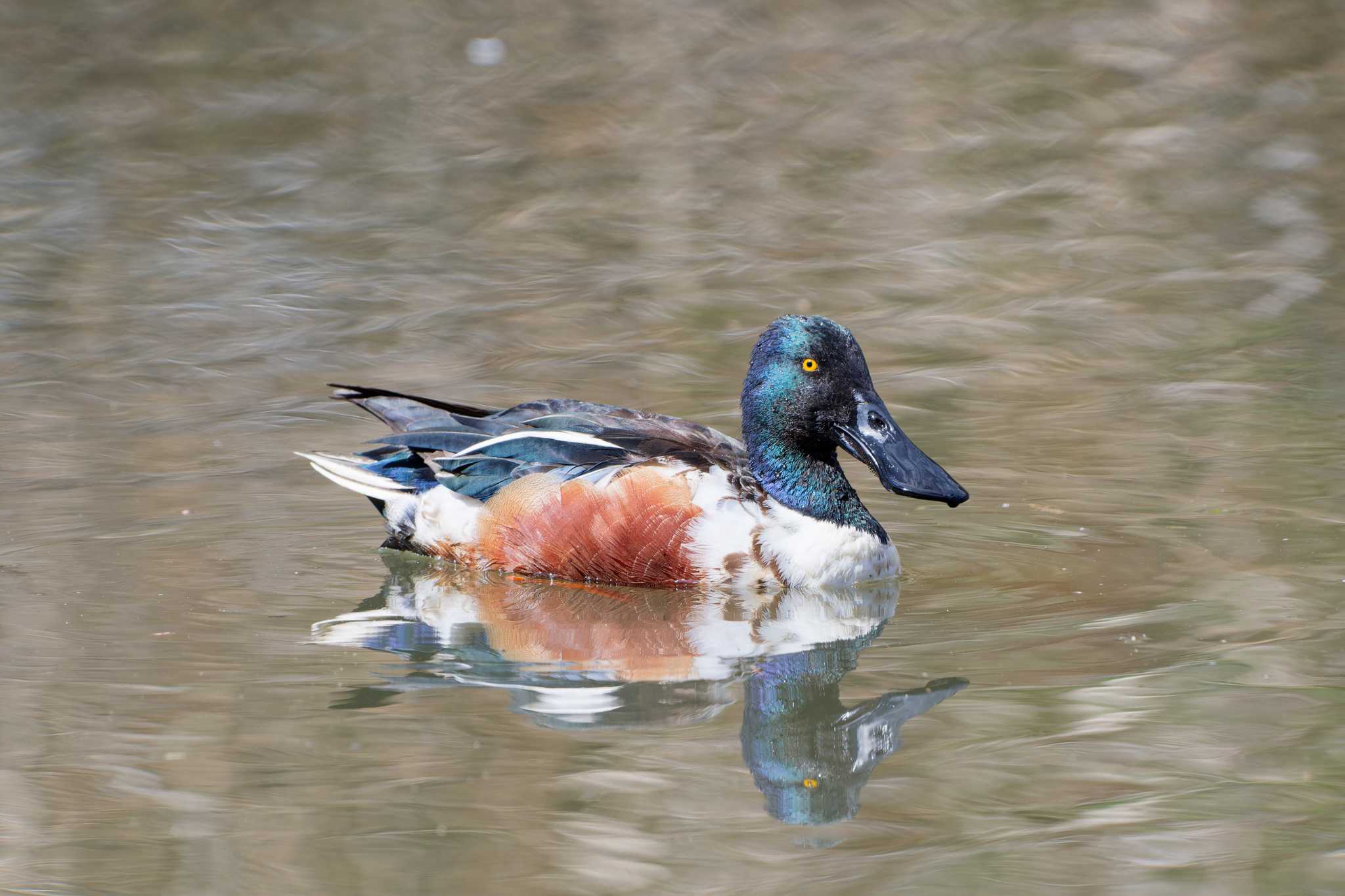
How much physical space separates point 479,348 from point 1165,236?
5.01m

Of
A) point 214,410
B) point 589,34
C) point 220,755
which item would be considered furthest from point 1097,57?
point 220,755

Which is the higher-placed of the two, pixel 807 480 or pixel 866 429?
pixel 866 429

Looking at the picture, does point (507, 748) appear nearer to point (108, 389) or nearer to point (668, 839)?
point (668, 839)

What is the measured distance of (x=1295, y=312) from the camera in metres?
10.8

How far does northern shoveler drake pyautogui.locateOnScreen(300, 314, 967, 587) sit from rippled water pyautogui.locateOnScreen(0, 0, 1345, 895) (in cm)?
16

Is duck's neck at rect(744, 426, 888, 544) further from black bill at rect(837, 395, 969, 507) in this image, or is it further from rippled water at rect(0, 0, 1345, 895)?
rippled water at rect(0, 0, 1345, 895)

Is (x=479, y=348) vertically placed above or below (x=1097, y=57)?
below

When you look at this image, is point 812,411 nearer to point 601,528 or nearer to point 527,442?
point 601,528

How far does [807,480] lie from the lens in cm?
703

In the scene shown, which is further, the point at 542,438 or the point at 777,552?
the point at 542,438

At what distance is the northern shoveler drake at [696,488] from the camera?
22.5 feet

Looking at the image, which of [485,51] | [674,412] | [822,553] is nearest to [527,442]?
[822,553]

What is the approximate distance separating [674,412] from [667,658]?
11.0ft

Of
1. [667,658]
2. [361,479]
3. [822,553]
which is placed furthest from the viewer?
[361,479]
